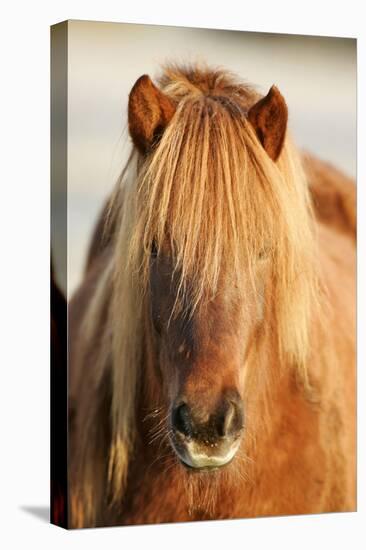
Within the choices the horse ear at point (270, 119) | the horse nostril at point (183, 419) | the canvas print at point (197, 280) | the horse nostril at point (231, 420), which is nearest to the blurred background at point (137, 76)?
the canvas print at point (197, 280)

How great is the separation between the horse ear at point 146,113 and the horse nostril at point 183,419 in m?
0.97

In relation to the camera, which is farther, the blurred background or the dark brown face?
the blurred background

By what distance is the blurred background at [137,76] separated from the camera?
423 cm

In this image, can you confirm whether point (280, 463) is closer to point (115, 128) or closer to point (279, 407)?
point (279, 407)

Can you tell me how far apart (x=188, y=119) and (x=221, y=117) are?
0.12 meters

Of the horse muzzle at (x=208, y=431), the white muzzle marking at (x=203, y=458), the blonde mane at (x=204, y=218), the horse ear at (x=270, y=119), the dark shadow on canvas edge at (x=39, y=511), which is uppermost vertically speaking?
the horse ear at (x=270, y=119)

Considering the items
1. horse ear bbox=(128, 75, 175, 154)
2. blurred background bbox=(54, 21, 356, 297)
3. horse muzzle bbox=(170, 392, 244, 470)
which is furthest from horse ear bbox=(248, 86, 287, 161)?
horse muzzle bbox=(170, 392, 244, 470)

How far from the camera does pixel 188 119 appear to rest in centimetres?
405

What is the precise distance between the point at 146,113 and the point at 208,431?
46.2 inches

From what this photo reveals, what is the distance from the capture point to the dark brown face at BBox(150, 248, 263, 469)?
12.1 ft

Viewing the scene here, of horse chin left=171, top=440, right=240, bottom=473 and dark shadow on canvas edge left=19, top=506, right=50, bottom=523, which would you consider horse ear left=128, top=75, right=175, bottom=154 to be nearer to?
horse chin left=171, top=440, right=240, bottom=473

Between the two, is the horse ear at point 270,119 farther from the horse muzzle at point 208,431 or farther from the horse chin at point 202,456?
the horse chin at point 202,456

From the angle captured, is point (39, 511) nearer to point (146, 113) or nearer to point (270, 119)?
point (146, 113)

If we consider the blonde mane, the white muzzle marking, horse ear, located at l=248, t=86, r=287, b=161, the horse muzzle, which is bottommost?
the white muzzle marking
